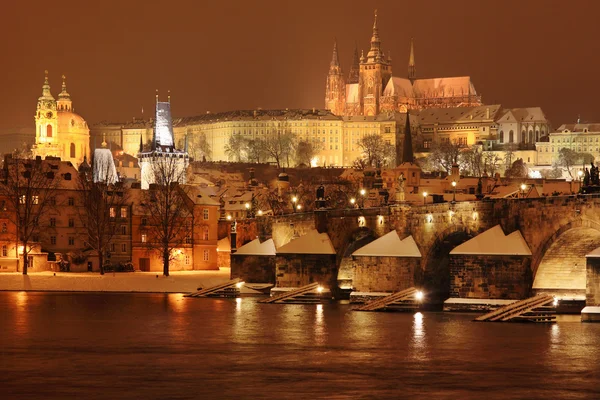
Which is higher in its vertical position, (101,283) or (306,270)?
(306,270)

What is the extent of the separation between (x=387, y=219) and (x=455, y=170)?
73.7 m

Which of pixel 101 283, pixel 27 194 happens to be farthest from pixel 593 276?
pixel 27 194

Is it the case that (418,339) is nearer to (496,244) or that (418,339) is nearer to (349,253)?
(496,244)

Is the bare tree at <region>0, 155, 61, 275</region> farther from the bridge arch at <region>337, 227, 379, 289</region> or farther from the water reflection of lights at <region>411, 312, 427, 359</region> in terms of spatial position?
the water reflection of lights at <region>411, 312, 427, 359</region>

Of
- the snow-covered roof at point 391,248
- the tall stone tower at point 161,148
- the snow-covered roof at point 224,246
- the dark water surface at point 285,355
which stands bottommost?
the dark water surface at point 285,355

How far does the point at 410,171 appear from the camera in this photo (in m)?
161

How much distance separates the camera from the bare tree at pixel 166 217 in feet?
289

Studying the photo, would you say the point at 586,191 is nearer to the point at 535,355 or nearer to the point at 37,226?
the point at 535,355

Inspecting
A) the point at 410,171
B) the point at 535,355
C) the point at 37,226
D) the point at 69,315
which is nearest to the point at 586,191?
the point at 535,355

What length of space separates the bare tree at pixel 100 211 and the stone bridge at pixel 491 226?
66.2 ft

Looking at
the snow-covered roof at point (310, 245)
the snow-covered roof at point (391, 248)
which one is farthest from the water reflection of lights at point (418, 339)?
the snow-covered roof at point (310, 245)

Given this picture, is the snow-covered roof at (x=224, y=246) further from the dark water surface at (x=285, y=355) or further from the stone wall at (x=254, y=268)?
the dark water surface at (x=285, y=355)

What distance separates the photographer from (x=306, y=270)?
235ft

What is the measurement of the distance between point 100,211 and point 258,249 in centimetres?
1835
